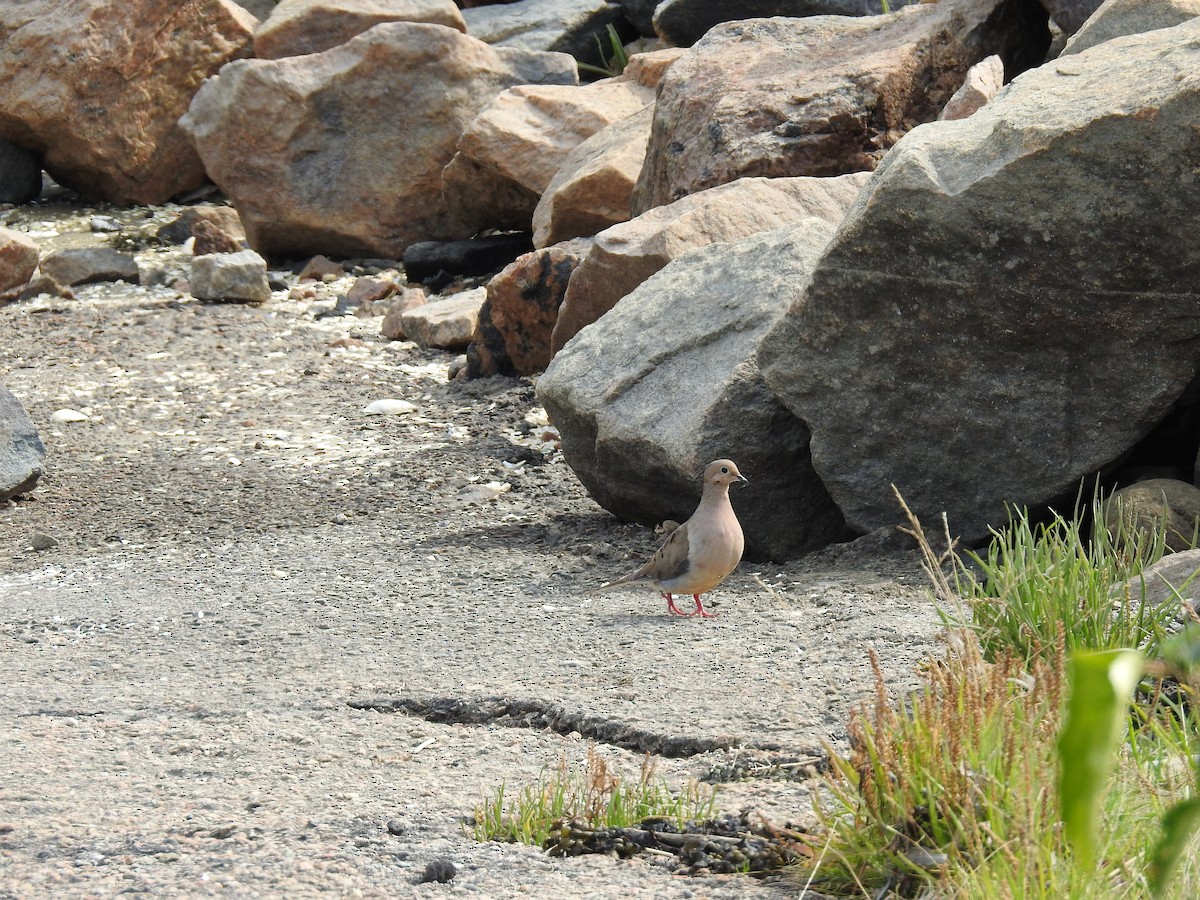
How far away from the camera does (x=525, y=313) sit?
28.0ft

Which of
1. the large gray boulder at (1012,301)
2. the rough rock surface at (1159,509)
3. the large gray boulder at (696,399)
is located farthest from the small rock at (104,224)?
the rough rock surface at (1159,509)

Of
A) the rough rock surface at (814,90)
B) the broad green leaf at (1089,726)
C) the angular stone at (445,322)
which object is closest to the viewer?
the broad green leaf at (1089,726)

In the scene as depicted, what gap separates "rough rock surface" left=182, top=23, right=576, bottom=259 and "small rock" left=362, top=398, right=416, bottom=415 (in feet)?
12.6

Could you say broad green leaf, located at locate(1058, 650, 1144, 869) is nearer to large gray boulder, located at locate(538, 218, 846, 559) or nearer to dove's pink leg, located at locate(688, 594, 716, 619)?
dove's pink leg, located at locate(688, 594, 716, 619)

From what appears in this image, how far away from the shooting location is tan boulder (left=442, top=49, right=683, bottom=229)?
10562 millimetres

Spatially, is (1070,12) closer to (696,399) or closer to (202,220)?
(696,399)

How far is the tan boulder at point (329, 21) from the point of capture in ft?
43.2

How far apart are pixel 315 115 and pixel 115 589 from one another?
7107 millimetres

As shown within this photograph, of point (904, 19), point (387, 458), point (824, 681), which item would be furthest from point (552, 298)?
point (824, 681)

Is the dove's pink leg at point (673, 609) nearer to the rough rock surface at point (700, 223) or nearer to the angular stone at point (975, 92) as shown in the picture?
the rough rock surface at point (700, 223)

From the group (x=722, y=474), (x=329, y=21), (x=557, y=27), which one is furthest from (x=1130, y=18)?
(x=329, y=21)

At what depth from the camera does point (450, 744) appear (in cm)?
363

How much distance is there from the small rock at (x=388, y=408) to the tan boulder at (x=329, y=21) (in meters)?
6.03

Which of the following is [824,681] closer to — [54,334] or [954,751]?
[954,751]
